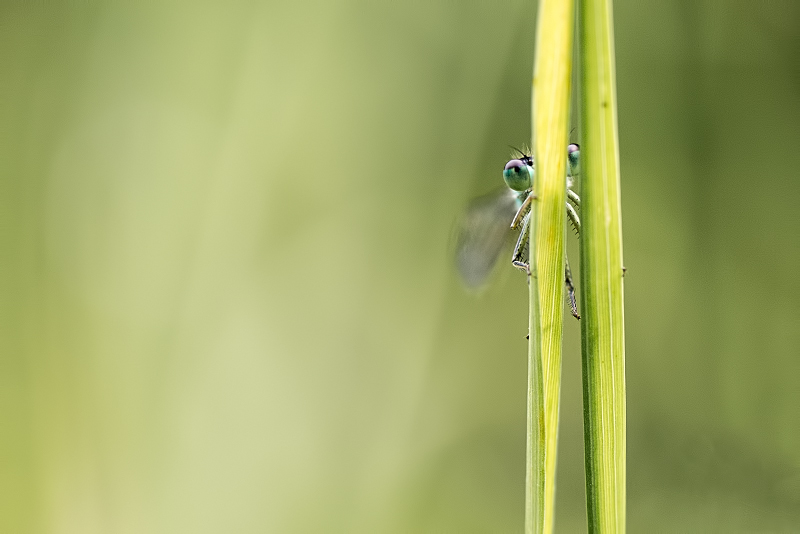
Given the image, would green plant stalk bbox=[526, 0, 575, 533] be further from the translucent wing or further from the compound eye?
the translucent wing

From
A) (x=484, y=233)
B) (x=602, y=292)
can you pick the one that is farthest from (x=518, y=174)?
(x=602, y=292)

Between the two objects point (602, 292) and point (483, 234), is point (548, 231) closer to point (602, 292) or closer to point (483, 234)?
point (602, 292)

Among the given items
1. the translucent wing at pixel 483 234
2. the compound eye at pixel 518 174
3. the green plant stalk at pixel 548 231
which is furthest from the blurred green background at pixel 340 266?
the green plant stalk at pixel 548 231

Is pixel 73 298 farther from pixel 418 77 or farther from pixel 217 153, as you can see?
pixel 418 77

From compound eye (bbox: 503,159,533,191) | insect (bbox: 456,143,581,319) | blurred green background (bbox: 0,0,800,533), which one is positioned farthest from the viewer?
blurred green background (bbox: 0,0,800,533)

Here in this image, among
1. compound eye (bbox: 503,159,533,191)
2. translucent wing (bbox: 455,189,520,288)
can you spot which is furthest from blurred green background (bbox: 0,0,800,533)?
compound eye (bbox: 503,159,533,191)
